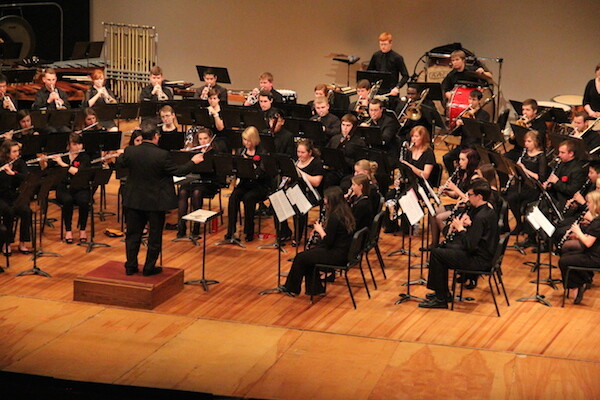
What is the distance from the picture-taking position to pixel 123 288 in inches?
321

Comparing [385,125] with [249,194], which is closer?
[249,194]

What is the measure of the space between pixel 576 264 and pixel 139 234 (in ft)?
12.6

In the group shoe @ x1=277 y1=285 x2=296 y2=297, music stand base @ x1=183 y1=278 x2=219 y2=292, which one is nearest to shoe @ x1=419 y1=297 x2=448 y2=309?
shoe @ x1=277 y1=285 x2=296 y2=297

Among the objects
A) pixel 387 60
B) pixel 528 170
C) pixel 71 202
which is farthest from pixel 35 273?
pixel 387 60

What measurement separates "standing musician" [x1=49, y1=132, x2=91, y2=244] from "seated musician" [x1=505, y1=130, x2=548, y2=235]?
450 cm

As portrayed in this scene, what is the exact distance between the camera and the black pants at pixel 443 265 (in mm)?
7992

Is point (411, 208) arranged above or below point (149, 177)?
below

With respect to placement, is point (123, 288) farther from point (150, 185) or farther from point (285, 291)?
point (285, 291)

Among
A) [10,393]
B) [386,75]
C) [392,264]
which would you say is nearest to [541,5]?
[386,75]

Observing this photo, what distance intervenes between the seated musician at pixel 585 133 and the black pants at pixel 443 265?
3.17 meters

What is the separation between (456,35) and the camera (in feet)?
49.6

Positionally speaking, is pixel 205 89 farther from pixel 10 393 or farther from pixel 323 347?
pixel 10 393

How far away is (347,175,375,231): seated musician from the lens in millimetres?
8414

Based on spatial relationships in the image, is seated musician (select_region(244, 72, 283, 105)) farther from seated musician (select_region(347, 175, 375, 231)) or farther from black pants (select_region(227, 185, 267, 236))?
seated musician (select_region(347, 175, 375, 231))
